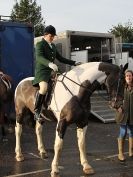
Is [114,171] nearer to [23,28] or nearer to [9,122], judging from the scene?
[9,122]

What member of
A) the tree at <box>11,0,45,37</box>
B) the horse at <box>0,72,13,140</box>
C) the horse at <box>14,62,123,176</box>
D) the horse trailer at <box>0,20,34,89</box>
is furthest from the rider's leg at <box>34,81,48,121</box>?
the tree at <box>11,0,45,37</box>

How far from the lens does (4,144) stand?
10.3 metres

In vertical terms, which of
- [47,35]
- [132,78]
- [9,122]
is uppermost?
[47,35]

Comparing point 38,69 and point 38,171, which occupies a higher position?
point 38,69

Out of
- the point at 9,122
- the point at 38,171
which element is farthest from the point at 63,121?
the point at 9,122

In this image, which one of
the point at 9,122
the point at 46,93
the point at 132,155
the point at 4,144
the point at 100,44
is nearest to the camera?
the point at 46,93

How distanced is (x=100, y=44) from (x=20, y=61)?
215 inches

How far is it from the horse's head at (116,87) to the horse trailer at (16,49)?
7073 millimetres

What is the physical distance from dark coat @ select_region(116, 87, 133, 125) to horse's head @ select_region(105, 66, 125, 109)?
1.57m

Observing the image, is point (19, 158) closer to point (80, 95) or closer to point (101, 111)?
point (80, 95)

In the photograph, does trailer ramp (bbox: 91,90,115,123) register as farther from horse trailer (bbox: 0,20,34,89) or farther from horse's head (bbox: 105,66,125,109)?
horse's head (bbox: 105,66,125,109)

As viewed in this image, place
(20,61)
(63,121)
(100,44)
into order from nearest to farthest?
(63,121) → (20,61) → (100,44)

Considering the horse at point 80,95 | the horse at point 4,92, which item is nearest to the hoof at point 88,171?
the horse at point 80,95

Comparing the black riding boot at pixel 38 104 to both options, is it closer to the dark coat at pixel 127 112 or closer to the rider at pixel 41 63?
the rider at pixel 41 63
